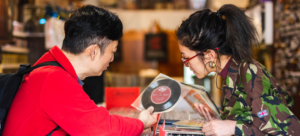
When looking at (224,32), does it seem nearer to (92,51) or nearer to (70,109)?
(92,51)

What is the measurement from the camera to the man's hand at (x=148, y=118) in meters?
1.04

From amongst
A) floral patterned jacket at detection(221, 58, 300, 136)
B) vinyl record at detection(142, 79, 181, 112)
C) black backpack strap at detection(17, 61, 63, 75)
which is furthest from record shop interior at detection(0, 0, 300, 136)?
black backpack strap at detection(17, 61, 63, 75)

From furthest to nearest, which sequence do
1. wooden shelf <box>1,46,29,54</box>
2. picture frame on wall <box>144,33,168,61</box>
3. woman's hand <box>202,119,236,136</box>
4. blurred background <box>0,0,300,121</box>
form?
picture frame on wall <box>144,33,168,61</box> → wooden shelf <box>1,46,29,54</box> → blurred background <box>0,0,300,121</box> → woman's hand <box>202,119,236,136</box>

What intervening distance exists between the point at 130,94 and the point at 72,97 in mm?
869

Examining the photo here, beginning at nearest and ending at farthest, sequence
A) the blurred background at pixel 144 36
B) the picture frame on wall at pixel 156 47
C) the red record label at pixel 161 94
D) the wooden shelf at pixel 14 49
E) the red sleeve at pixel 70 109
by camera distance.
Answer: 1. the red sleeve at pixel 70 109
2. the red record label at pixel 161 94
3. the blurred background at pixel 144 36
4. the wooden shelf at pixel 14 49
5. the picture frame on wall at pixel 156 47

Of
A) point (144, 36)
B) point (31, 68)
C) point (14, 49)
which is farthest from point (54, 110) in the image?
point (144, 36)

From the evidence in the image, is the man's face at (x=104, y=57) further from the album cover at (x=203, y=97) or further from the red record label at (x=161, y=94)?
the album cover at (x=203, y=97)

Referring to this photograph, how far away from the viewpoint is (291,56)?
2.30 m

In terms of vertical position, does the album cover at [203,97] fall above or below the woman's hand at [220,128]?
above

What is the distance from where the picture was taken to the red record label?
1135mm

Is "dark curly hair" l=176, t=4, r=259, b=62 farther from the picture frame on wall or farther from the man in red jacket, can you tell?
the picture frame on wall

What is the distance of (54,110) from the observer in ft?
2.61

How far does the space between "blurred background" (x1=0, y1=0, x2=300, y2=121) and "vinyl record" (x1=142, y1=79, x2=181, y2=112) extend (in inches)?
10.3

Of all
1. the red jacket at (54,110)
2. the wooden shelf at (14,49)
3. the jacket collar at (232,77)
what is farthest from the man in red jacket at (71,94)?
the wooden shelf at (14,49)
